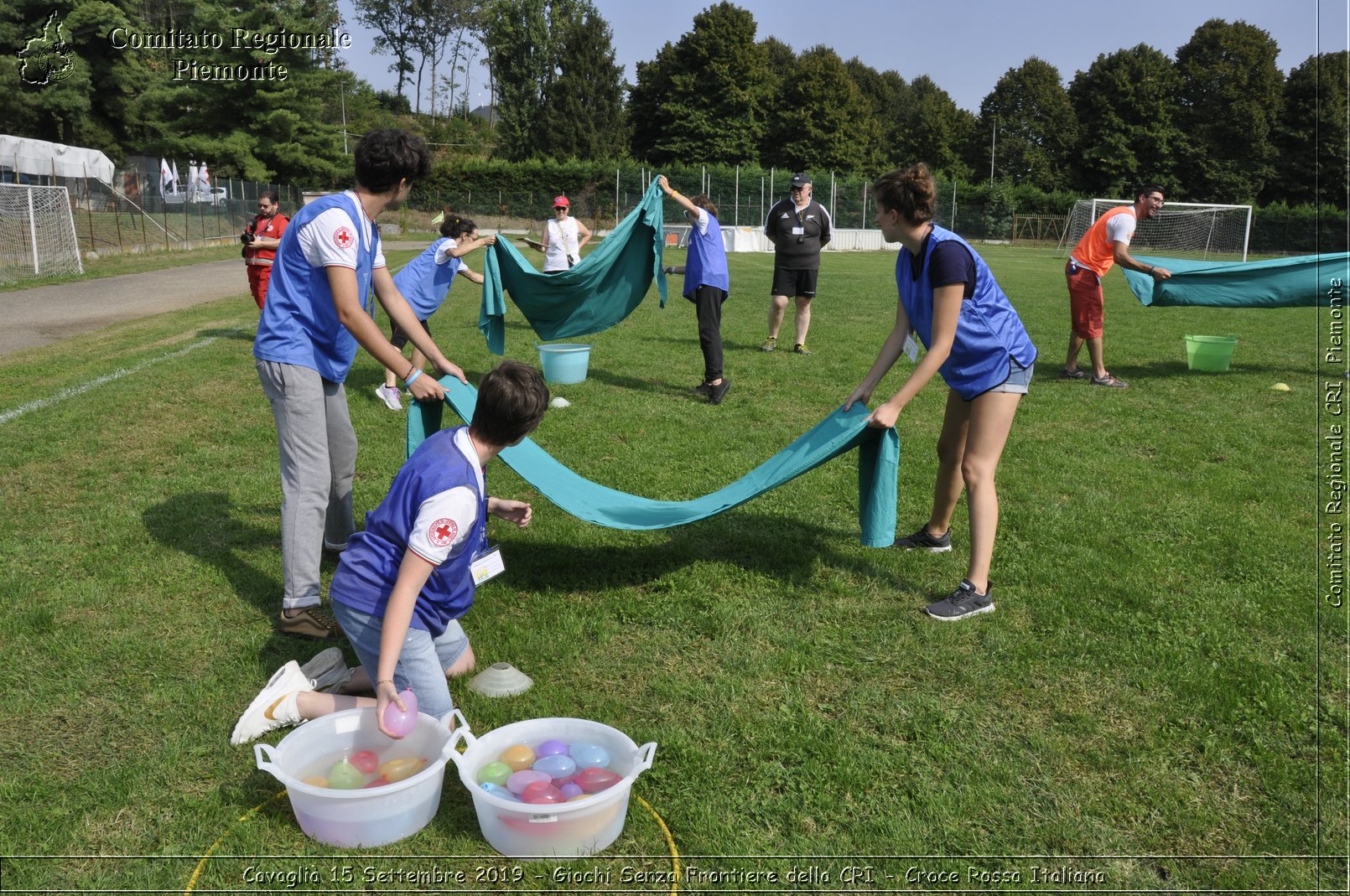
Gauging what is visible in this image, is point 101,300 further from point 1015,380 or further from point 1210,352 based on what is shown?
point 1210,352

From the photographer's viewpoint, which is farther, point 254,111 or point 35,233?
point 254,111

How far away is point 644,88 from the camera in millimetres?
62625

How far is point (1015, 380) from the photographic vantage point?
13.5 ft

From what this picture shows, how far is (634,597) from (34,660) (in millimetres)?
2573

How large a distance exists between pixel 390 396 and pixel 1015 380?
5.78 metres

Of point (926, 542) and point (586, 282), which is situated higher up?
point (586, 282)

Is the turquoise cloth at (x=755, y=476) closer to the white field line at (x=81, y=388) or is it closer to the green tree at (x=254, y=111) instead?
the white field line at (x=81, y=388)

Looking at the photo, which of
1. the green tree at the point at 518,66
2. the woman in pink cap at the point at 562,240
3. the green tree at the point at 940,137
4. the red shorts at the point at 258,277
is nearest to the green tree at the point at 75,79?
the green tree at the point at 518,66

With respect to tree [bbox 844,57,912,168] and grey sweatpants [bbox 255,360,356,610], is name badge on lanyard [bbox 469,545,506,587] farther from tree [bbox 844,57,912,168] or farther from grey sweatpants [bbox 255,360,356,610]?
tree [bbox 844,57,912,168]

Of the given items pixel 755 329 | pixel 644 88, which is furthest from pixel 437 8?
pixel 755 329

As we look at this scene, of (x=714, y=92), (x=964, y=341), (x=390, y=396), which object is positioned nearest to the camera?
(x=964, y=341)

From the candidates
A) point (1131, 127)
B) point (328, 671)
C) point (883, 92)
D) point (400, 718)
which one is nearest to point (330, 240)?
point (328, 671)

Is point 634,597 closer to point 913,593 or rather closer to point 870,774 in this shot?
point 913,593

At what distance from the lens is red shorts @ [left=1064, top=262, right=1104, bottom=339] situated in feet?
29.9
